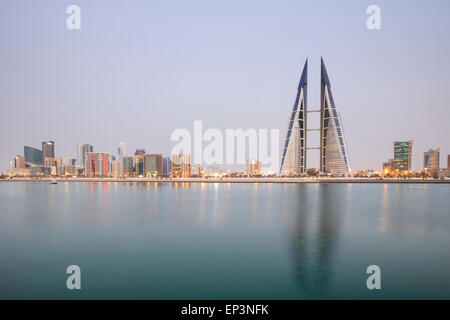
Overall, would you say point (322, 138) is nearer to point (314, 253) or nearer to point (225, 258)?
point (314, 253)

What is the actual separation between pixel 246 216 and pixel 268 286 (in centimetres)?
2044

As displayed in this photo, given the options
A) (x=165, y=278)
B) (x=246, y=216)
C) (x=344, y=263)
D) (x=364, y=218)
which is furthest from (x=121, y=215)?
(x=364, y=218)

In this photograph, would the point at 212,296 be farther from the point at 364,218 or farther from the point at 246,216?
the point at 364,218

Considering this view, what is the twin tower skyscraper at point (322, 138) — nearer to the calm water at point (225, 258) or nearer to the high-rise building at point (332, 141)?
the high-rise building at point (332, 141)

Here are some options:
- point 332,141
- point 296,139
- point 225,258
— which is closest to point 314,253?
point 225,258

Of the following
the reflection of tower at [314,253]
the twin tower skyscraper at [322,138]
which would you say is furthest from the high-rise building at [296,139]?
the reflection of tower at [314,253]

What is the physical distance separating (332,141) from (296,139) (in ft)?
78.1

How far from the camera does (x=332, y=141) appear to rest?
14762cm

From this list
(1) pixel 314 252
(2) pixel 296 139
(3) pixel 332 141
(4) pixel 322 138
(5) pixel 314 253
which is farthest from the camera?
(2) pixel 296 139

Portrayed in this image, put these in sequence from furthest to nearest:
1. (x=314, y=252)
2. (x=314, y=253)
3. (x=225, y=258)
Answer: (x=314, y=252)
(x=314, y=253)
(x=225, y=258)

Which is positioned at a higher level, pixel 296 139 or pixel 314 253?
pixel 296 139

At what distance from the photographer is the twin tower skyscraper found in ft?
479

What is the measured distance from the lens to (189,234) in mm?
22344

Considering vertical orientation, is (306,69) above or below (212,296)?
above
